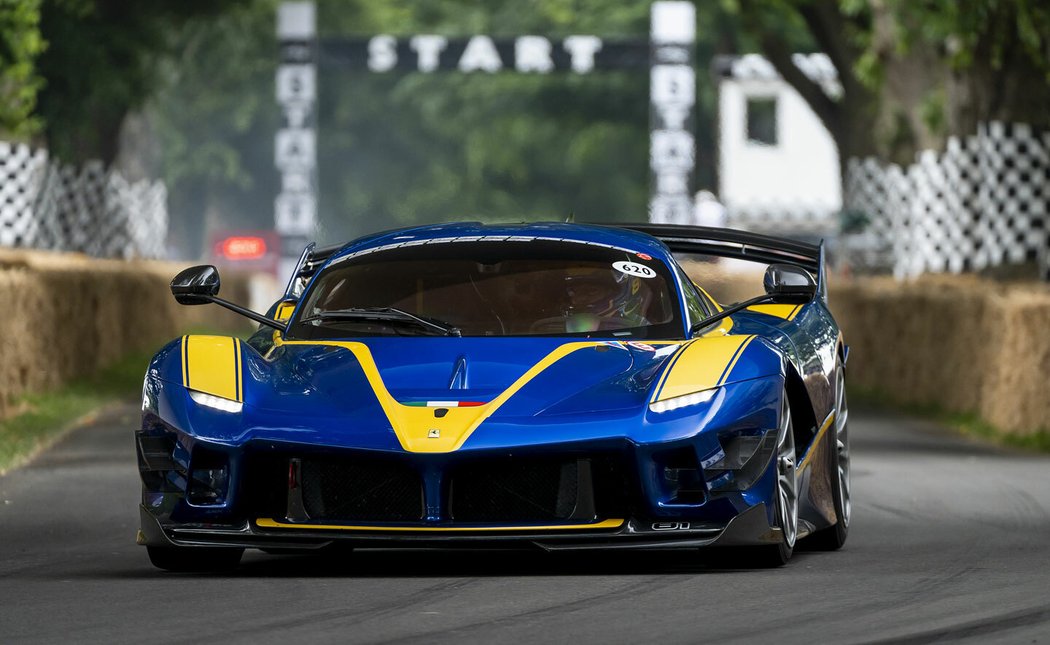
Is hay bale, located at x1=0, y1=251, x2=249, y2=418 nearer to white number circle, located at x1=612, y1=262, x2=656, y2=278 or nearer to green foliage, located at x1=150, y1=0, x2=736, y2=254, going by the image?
white number circle, located at x1=612, y1=262, x2=656, y2=278

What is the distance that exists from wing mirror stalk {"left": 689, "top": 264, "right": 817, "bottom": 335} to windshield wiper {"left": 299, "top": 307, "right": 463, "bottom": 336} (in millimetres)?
966

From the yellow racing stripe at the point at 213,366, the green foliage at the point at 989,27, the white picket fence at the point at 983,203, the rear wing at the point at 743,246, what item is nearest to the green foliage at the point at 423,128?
the white picket fence at the point at 983,203

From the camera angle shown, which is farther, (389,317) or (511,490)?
(389,317)

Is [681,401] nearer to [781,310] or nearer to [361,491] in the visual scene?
[361,491]

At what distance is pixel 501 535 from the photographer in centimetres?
814

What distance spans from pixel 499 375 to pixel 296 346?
103 cm

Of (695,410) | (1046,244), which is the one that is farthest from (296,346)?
(1046,244)

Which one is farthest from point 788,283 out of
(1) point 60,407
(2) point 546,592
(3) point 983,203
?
(3) point 983,203

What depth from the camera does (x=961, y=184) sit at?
28016 mm

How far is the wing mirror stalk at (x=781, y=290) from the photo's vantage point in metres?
9.27

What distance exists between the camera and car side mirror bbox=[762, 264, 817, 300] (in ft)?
30.5

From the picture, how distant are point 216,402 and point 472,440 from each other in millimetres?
989

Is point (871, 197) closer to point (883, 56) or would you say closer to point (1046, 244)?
point (883, 56)

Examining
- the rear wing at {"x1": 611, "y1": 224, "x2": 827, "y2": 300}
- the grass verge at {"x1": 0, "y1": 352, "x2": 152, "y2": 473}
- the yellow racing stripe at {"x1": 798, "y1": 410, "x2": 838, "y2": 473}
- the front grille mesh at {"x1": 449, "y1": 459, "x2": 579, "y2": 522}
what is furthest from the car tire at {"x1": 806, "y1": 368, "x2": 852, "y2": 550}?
the grass verge at {"x1": 0, "y1": 352, "x2": 152, "y2": 473}
